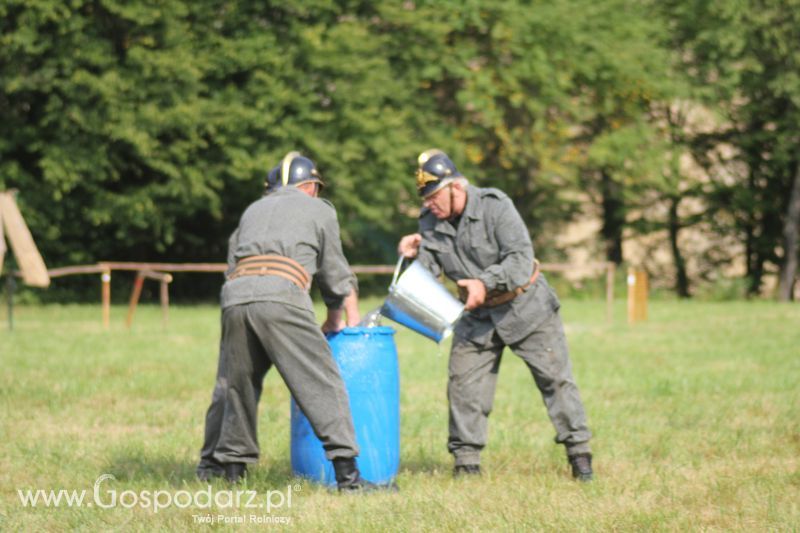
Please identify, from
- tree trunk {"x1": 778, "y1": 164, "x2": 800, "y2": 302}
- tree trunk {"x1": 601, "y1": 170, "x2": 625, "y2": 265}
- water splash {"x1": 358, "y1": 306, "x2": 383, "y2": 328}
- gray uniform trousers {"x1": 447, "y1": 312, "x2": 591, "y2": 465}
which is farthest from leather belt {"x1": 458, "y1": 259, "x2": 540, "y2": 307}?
tree trunk {"x1": 601, "y1": 170, "x2": 625, "y2": 265}

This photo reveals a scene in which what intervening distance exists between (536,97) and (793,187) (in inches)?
327

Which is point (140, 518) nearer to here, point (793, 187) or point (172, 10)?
point (172, 10)

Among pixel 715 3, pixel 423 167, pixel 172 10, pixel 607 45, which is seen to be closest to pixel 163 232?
pixel 172 10

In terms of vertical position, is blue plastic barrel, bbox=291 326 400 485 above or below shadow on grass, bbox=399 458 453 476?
above

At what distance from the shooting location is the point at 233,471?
7.28m

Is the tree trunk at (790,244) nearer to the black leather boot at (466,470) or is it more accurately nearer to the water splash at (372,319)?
the black leather boot at (466,470)

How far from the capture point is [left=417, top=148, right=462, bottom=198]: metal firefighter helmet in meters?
7.52

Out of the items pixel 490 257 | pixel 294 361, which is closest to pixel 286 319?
pixel 294 361

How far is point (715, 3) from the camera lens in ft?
117

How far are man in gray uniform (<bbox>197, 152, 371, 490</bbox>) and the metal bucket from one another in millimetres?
282

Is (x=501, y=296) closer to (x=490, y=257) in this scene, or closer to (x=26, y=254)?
(x=490, y=257)

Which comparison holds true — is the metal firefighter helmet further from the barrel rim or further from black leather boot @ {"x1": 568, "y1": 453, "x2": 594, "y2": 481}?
black leather boot @ {"x1": 568, "y1": 453, "x2": 594, "y2": 481}

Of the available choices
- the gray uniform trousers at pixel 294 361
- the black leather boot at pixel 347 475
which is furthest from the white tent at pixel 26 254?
the black leather boot at pixel 347 475

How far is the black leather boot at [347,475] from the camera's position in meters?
6.88
